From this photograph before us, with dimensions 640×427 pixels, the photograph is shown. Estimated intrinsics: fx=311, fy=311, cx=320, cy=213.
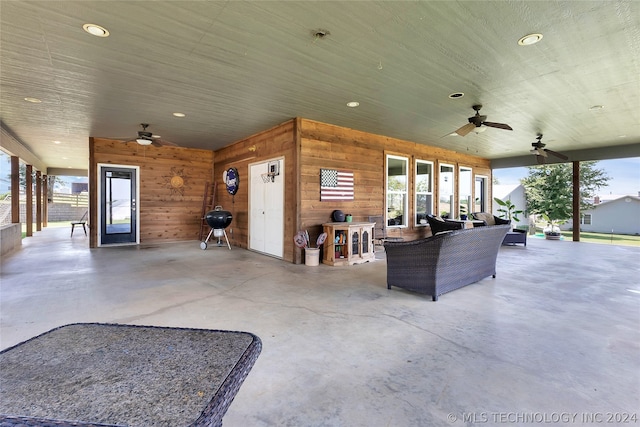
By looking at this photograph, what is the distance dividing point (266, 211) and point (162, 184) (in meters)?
3.83

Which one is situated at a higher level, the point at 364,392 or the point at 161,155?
the point at 161,155

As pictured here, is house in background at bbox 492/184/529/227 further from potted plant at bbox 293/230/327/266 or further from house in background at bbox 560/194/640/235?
potted plant at bbox 293/230/327/266

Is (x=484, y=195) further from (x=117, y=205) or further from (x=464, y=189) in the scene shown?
(x=117, y=205)

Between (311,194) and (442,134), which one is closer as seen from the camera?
(311,194)

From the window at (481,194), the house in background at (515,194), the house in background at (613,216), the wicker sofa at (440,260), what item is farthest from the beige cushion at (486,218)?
the house in background at (613,216)

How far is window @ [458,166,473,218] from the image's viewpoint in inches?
406

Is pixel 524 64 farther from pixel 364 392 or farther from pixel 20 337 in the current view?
pixel 20 337

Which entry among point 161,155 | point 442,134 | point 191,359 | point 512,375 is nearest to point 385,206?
point 442,134

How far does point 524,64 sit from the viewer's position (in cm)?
380

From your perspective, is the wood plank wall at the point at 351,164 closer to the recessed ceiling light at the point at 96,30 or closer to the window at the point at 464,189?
the window at the point at 464,189

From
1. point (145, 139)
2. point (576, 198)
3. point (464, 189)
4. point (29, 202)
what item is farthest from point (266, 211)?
point (576, 198)

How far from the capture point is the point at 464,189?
34.6 feet

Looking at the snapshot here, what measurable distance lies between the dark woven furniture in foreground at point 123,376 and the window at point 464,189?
10569 mm

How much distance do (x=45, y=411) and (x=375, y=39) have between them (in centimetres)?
355
